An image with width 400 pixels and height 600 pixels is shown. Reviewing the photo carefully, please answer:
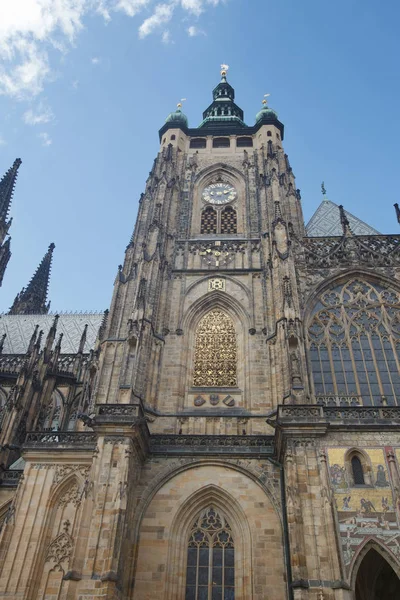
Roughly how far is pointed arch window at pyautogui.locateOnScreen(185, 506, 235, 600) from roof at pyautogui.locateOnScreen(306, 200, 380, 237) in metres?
15.4

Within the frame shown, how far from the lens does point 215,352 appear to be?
20.2 meters

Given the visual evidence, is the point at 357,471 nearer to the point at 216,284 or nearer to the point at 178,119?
the point at 216,284

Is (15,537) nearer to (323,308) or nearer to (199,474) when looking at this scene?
(199,474)

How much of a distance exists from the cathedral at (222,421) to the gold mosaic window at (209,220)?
10 centimetres

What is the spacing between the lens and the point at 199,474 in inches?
646

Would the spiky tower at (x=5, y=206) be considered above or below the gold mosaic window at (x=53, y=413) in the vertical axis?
above

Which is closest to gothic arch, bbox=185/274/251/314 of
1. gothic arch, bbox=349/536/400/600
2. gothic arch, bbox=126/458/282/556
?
gothic arch, bbox=126/458/282/556

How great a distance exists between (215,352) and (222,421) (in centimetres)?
318

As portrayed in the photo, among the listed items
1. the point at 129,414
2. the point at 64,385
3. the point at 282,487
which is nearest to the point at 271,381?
the point at 282,487

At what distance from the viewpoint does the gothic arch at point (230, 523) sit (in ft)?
47.1

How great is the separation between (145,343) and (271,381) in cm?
479

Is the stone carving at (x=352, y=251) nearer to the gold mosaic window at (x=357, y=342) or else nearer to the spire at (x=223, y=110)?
the gold mosaic window at (x=357, y=342)

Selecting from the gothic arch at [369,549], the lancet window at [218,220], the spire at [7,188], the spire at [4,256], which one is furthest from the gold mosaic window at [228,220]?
the spire at [7,188]

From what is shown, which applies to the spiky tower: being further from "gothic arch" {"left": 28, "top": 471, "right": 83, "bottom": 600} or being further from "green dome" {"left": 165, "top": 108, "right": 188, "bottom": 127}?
"gothic arch" {"left": 28, "top": 471, "right": 83, "bottom": 600}
